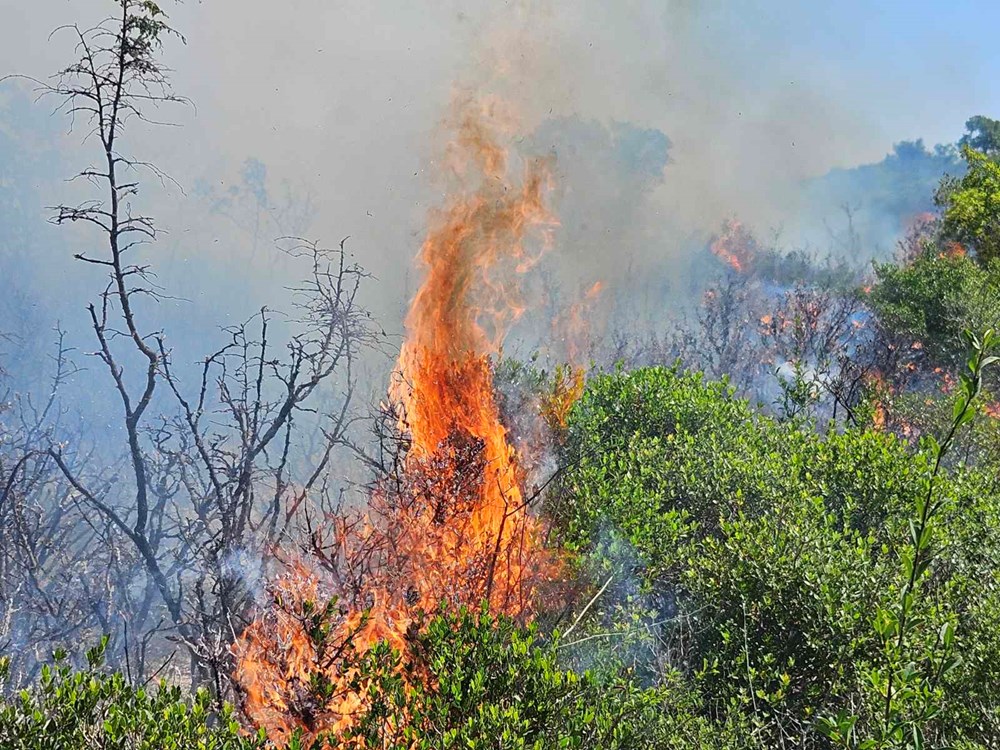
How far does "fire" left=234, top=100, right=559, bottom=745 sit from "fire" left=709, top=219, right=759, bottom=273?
20809mm

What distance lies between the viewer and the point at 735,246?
31141mm

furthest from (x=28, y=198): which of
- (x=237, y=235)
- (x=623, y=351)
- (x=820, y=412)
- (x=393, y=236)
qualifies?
(x=820, y=412)

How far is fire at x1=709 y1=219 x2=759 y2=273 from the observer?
100 ft

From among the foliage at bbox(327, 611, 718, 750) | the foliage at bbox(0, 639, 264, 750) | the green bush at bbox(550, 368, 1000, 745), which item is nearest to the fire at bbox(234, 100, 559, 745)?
the foliage at bbox(327, 611, 718, 750)

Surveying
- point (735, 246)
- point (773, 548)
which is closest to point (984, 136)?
point (735, 246)

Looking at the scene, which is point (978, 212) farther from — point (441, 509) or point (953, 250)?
point (441, 509)

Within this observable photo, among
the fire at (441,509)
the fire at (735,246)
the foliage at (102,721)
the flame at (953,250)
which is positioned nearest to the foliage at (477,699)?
the fire at (441,509)

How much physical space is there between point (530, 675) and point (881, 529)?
17.1 feet

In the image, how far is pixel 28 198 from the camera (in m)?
25.4

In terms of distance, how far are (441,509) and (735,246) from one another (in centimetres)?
2675

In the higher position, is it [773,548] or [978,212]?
[978,212]

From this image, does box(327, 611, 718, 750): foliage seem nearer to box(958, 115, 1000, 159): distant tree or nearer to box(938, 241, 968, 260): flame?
box(938, 241, 968, 260): flame

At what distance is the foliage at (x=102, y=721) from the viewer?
132 inches

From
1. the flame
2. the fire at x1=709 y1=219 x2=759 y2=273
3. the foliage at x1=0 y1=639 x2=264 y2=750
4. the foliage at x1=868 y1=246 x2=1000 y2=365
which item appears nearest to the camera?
the foliage at x1=0 y1=639 x2=264 y2=750
